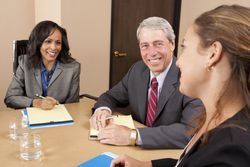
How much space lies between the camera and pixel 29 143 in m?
1.40

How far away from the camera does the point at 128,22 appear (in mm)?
3609

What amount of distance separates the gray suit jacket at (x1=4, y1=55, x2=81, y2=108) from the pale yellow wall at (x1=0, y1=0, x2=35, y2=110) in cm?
109

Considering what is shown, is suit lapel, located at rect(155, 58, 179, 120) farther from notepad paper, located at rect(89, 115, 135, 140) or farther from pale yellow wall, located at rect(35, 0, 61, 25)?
pale yellow wall, located at rect(35, 0, 61, 25)

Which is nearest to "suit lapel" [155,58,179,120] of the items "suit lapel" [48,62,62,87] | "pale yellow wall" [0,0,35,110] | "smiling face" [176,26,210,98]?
"smiling face" [176,26,210,98]

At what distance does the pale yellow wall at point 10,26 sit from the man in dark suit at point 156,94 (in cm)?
184

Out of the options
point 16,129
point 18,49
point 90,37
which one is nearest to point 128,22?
point 90,37

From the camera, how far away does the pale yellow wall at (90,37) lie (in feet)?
10.5

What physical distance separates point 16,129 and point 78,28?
1.86 metres

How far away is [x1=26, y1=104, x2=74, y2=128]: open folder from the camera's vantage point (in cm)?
170

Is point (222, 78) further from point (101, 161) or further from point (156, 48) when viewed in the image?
point (156, 48)

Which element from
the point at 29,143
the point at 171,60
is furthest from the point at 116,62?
the point at 29,143

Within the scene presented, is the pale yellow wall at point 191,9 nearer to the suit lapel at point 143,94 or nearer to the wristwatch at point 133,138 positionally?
the suit lapel at point 143,94

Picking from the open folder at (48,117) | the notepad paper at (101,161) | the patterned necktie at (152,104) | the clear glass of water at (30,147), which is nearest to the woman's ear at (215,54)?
the notepad paper at (101,161)

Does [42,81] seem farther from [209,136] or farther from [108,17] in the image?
[209,136]
